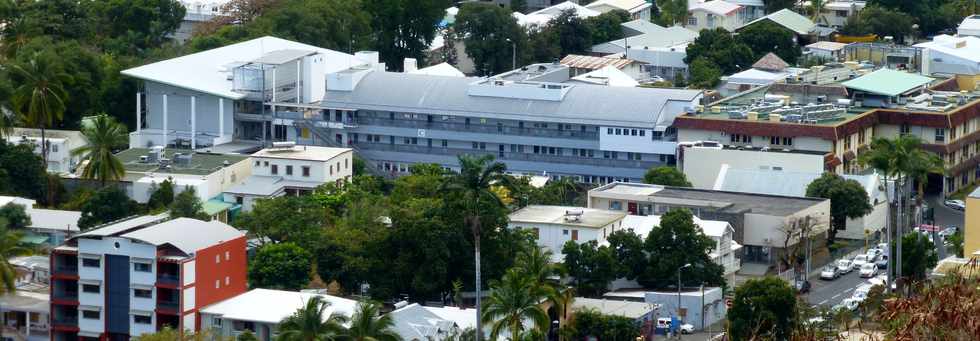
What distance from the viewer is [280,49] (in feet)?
222

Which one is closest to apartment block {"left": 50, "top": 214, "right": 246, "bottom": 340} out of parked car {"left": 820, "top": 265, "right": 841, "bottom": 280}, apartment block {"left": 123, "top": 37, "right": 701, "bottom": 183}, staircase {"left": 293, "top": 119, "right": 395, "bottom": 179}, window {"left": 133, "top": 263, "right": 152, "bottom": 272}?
window {"left": 133, "top": 263, "right": 152, "bottom": 272}

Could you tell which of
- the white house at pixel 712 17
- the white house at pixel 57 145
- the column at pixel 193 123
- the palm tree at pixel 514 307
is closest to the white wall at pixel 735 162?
the column at pixel 193 123

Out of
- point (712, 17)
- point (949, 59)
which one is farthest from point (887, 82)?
point (712, 17)

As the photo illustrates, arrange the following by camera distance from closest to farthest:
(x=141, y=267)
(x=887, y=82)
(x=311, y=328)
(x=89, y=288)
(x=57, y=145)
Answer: (x=311, y=328)
(x=141, y=267)
(x=89, y=288)
(x=57, y=145)
(x=887, y=82)

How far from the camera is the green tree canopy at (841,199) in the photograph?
5478 centimetres

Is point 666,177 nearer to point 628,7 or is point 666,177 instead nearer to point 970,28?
point 970,28

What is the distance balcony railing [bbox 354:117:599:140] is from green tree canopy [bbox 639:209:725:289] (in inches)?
534

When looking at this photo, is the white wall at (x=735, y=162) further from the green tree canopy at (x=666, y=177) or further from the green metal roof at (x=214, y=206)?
the green metal roof at (x=214, y=206)

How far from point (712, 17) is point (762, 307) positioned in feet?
159

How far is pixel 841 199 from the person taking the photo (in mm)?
54938

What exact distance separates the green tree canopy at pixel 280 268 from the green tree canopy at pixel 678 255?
7.70 m

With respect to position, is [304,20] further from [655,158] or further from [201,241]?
[201,241]

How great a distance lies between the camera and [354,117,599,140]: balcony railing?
202 feet

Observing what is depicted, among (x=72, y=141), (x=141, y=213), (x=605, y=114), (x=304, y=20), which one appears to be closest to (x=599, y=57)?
(x=304, y=20)
